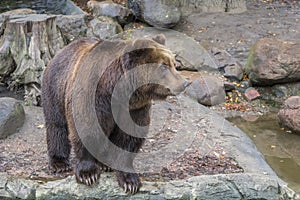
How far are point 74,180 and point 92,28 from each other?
234 inches

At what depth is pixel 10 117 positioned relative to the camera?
227 inches

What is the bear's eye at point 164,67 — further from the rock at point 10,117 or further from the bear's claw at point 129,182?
the rock at point 10,117

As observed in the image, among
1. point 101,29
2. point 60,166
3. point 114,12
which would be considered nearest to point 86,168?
point 60,166

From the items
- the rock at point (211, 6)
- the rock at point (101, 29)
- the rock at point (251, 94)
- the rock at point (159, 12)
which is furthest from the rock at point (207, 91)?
the rock at point (211, 6)

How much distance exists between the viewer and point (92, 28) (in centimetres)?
958

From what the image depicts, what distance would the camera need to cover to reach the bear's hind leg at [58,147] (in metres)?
4.36

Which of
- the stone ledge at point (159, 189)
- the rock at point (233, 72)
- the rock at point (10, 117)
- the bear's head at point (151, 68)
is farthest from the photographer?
the rock at point (233, 72)

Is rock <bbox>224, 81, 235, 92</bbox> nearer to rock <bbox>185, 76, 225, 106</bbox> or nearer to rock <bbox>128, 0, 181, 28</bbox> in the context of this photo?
rock <bbox>185, 76, 225, 106</bbox>

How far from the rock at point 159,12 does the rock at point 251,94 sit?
2.01 m

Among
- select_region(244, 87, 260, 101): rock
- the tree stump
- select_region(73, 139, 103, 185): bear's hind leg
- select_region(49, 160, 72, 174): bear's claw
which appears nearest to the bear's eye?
select_region(73, 139, 103, 185): bear's hind leg

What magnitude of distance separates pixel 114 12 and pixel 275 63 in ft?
10.8

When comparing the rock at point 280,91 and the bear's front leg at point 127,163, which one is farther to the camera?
the rock at point 280,91

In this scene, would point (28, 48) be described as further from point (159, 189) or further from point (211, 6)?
point (211, 6)

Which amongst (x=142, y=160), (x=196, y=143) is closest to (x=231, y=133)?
(x=196, y=143)
